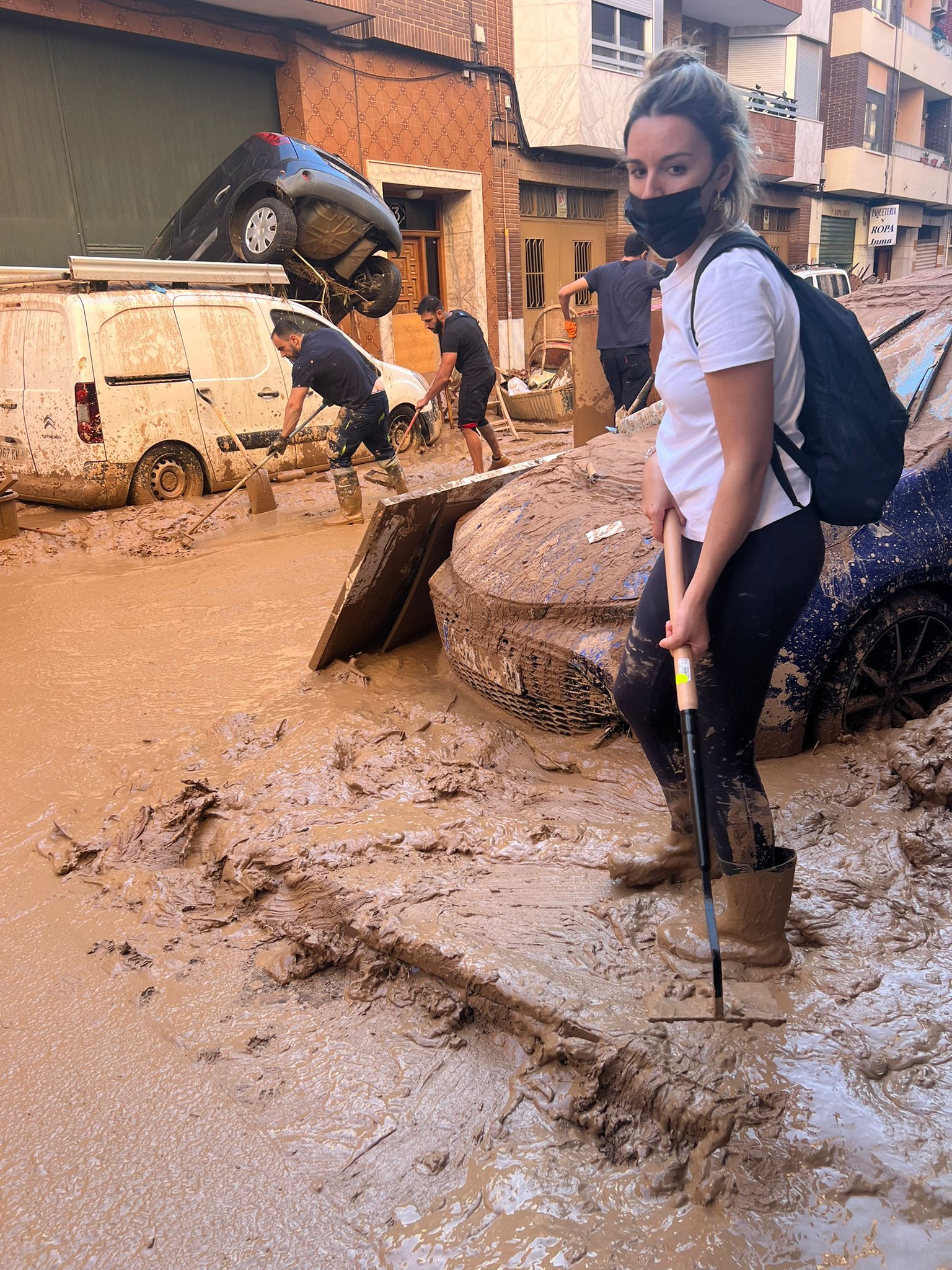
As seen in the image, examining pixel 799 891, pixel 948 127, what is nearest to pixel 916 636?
pixel 799 891

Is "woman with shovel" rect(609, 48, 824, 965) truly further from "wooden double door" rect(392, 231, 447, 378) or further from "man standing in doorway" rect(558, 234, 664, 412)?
"wooden double door" rect(392, 231, 447, 378)

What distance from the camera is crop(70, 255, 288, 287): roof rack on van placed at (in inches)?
288

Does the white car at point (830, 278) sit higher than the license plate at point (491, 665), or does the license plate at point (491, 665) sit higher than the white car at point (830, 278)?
the white car at point (830, 278)

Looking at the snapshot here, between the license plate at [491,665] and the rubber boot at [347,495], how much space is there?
393 centimetres

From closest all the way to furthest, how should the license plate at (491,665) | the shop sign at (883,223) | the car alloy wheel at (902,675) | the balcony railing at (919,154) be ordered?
Answer: the car alloy wheel at (902,675), the license plate at (491,665), the shop sign at (883,223), the balcony railing at (919,154)

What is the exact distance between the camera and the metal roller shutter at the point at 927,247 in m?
32.9

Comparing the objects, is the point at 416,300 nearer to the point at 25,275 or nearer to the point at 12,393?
the point at 25,275

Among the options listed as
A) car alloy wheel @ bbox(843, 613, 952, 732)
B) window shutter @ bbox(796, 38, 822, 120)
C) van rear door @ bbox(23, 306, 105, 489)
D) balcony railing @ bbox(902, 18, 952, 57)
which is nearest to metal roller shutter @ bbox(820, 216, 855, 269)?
window shutter @ bbox(796, 38, 822, 120)

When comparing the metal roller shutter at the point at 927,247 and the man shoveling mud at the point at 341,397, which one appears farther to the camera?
the metal roller shutter at the point at 927,247

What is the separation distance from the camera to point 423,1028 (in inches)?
79.6

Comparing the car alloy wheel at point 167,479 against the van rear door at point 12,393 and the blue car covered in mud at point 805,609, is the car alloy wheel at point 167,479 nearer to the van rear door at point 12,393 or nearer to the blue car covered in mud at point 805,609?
the van rear door at point 12,393

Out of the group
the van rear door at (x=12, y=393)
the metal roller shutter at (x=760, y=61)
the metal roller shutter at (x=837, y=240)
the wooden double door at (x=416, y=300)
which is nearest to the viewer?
the van rear door at (x=12, y=393)

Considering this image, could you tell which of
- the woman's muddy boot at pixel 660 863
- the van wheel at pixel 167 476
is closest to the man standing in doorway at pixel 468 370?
the van wheel at pixel 167 476

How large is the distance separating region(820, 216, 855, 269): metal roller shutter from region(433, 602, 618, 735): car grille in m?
28.3
